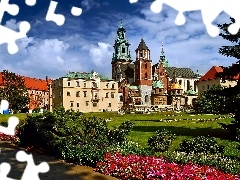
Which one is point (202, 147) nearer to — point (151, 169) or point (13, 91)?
point (151, 169)

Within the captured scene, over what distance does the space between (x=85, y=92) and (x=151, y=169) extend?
7701 centimetres

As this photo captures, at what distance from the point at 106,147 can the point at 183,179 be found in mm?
5663

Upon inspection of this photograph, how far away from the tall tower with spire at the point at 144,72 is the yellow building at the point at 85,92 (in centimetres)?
1134

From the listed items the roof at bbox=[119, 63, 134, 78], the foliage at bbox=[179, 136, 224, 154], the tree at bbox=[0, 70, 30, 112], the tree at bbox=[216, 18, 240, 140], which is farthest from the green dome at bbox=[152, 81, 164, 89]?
the foliage at bbox=[179, 136, 224, 154]

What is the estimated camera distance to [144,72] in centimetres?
10450

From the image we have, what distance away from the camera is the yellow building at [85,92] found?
86438 mm

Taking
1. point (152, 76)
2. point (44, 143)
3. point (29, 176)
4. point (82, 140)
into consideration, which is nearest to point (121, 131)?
→ point (82, 140)

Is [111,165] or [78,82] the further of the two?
[78,82]

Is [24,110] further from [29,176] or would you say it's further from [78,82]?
[29,176]

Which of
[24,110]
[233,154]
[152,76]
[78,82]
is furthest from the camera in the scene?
[152,76]

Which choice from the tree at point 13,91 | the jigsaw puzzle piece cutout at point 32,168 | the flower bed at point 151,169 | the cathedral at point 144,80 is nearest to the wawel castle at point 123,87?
the cathedral at point 144,80

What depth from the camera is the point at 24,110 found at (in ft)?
264

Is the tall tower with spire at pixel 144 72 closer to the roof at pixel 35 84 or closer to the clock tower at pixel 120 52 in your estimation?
the clock tower at pixel 120 52

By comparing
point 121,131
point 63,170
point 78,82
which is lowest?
point 63,170
